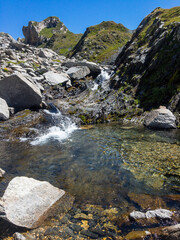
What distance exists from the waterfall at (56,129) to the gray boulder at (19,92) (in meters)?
2.10

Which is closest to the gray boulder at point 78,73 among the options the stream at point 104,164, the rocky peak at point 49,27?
the stream at point 104,164

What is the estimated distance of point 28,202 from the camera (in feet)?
15.7

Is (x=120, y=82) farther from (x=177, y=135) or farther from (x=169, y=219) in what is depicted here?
(x=169, y=219)

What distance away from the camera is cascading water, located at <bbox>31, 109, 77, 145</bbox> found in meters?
13.2

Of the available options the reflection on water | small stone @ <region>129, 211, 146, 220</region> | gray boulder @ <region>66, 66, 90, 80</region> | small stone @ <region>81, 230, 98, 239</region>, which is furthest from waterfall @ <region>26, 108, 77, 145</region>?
A: gray boulder @ <region>66, 66, 90, 80</region>

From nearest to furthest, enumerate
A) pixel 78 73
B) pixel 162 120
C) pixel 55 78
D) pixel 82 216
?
pixel 82 216 → pixel 162 120 → pixel 55 78 → pixel 78 73

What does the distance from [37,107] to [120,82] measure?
12793 millimetres

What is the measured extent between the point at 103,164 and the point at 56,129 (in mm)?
8886

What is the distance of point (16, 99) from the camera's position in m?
17.2

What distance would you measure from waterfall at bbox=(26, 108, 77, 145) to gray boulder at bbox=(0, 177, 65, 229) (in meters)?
6.97

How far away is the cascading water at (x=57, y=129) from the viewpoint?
13.2 metres

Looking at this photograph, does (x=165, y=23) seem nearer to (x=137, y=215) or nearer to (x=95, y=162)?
(x=95, y=162)

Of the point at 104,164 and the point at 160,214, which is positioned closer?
the point at 160,214

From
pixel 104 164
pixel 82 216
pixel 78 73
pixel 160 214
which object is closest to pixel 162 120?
pixel 104 164
